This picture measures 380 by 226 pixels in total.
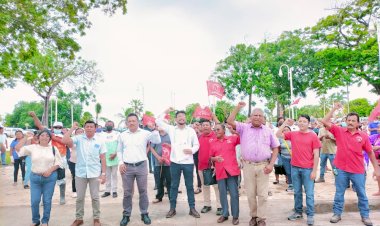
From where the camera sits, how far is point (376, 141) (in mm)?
7254

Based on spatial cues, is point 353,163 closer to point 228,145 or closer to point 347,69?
point 228,145

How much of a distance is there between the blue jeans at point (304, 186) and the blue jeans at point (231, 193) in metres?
1.09

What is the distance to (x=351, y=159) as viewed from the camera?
568cm

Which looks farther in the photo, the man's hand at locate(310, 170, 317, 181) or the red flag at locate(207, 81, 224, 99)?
the red flag at locate(207, 81, 224, 99)

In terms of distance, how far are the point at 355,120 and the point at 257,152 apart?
185 cm

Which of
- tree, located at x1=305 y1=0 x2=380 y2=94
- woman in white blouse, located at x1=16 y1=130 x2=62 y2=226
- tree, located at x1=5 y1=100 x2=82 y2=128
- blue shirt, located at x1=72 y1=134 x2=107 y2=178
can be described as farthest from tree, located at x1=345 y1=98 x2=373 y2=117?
woman in white blouse, located at x1=16 y1=130 x2=62 y2=226

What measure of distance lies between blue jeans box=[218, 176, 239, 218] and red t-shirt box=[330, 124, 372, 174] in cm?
190

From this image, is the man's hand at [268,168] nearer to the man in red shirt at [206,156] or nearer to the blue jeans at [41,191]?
the man in red shirt at [206,156]

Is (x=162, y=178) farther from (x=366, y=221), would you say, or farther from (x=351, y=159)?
(x=366, y=221)

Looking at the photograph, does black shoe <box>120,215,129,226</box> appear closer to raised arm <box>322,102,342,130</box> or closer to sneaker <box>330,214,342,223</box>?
sneaker <box>330,214,342,223</box>

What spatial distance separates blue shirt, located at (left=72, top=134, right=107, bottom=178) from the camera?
5.76 m

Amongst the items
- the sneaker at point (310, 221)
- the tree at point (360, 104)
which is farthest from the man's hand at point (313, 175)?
the tree at point (360, 104)

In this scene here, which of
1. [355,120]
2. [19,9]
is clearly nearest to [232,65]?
[19,9]

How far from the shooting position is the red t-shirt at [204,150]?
6637 millimetres
